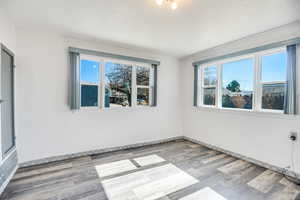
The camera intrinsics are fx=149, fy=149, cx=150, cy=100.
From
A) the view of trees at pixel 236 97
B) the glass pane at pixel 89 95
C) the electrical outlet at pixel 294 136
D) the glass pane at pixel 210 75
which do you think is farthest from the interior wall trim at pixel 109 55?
the electrical outlet at pixel 294 136

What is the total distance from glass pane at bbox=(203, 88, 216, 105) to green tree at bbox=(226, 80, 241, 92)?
406 millimetres

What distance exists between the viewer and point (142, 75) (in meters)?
4.08

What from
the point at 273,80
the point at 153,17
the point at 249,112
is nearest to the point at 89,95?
the point at 153,17

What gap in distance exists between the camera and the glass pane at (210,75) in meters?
3.87

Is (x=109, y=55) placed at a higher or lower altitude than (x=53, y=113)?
higher

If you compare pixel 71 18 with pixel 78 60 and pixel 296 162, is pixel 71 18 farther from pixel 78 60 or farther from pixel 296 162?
pixel 296 162

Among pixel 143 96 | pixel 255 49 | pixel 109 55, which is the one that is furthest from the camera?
pixel 143 96

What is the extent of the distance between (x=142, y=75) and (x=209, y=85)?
183cm

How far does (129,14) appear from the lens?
7.43 feet

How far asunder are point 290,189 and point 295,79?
5.49ft

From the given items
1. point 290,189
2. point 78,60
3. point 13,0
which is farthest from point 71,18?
→ point 290,189

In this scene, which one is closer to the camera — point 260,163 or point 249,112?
point 260,163

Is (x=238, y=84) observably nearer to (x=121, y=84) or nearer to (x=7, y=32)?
(x=121, y=84)

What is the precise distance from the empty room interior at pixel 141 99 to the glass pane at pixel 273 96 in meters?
0.02
